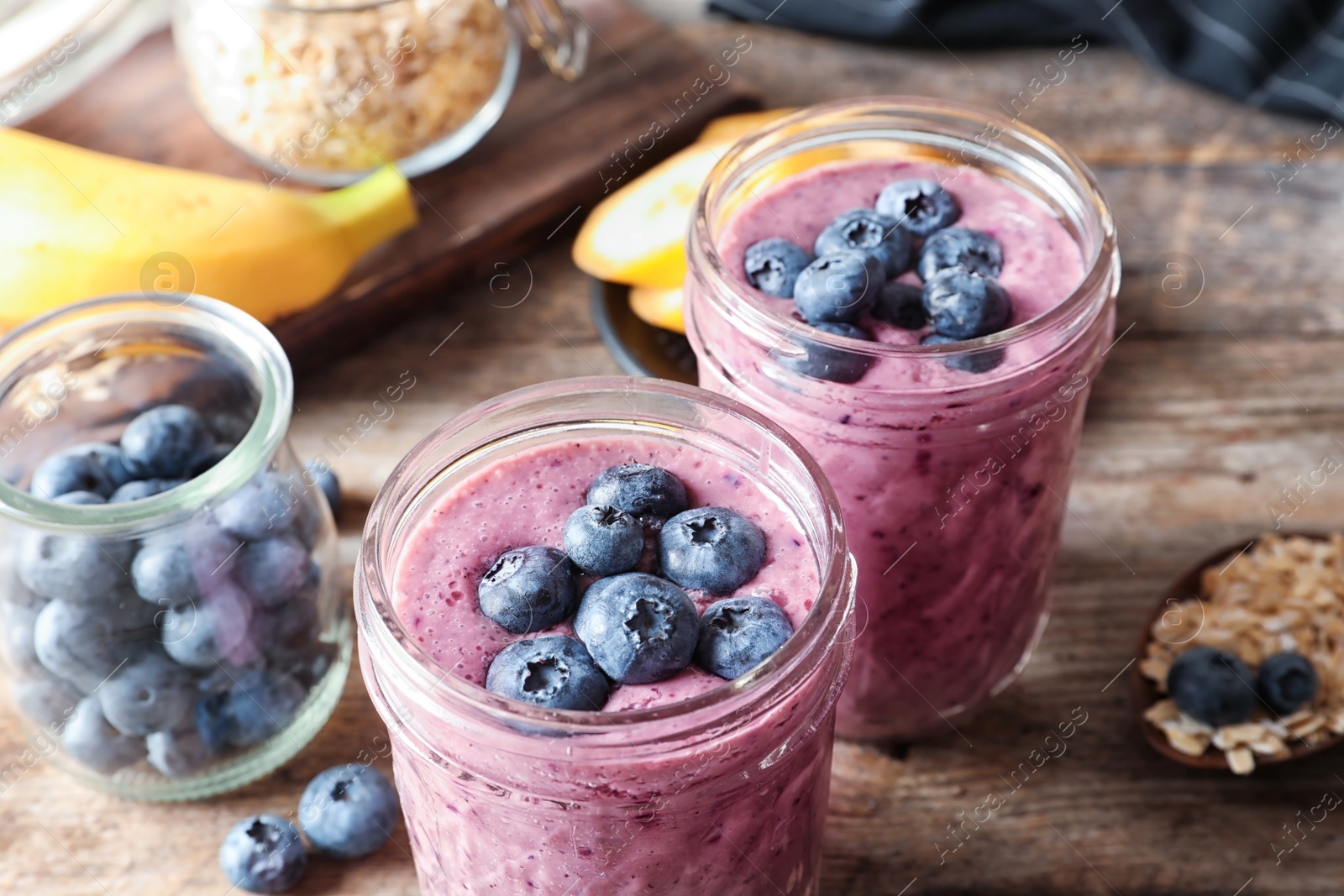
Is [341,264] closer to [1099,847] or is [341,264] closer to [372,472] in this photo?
[372,472]

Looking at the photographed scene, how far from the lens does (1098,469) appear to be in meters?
1.61

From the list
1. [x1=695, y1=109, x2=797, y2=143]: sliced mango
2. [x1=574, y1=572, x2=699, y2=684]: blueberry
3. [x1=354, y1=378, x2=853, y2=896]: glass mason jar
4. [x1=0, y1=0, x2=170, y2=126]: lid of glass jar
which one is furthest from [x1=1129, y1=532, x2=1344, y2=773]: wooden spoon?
[x1=0, y1=0, x2=170, y2=126]: lid of glass jar

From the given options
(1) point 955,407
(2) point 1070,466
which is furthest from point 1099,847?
(1) point 955,407

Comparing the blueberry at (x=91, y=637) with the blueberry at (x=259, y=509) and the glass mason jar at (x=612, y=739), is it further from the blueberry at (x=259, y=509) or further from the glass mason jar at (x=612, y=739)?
the glass mason jar at (x=612, y=739)

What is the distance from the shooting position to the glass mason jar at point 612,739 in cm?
87

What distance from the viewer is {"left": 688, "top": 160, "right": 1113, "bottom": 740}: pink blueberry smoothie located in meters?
1.13

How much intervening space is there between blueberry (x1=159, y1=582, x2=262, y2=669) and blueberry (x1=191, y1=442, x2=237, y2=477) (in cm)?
15

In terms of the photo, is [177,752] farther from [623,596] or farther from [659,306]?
[659,306]

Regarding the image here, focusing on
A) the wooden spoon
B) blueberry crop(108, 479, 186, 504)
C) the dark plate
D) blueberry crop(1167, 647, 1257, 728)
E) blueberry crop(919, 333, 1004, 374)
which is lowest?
the wooden spoon

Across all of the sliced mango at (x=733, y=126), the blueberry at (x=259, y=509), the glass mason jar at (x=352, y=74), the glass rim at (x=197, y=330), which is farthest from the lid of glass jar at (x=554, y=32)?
the blueberry at (x=259, y=509)

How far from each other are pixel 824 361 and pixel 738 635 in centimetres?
29

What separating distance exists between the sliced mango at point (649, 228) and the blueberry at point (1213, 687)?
0.67 m

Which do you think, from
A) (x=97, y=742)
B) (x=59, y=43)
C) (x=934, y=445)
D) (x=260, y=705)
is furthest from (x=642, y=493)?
(x=59, y=43)

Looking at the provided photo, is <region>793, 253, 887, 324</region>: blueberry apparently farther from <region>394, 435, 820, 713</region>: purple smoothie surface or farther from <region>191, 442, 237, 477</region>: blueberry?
<region>191, 442, 237, 477</region>: blueberry
